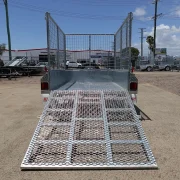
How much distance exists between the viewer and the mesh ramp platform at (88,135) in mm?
3621

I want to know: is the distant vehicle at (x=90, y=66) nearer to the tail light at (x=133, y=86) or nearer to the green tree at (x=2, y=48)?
the tail light at (x=133, y=86)

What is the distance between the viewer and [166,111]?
7.45 meters

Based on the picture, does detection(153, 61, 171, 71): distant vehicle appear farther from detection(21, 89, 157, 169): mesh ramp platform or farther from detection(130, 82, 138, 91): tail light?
detection(21, 89, 157, 169): mesh ramp platform

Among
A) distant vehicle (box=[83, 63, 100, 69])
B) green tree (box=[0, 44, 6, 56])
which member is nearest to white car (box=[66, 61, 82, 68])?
distant vehicle (box=[83, 63, 100, 69])

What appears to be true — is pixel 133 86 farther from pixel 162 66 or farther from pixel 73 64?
pixel 162 66

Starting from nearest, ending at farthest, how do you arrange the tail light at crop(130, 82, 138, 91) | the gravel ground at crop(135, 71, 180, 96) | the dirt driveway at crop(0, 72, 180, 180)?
the dirt driveway at crop(0, 72, 180, 180), the tail light at crop(130, 82, 138, 91), the gravel ground at crop(135, 71, 180, 96)

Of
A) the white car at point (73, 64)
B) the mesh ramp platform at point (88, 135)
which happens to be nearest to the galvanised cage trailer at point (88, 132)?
the mesh ramp platform at point (88, 135)

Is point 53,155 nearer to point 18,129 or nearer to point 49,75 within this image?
point 18,129

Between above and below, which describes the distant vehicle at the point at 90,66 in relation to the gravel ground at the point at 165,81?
above

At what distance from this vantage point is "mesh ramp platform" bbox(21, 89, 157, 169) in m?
3.62

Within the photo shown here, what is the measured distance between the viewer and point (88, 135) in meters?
4.71

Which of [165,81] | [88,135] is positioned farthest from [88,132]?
[165,81]

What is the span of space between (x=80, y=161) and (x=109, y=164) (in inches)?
18.9

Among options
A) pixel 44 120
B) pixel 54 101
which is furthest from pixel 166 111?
pixel 44 120
